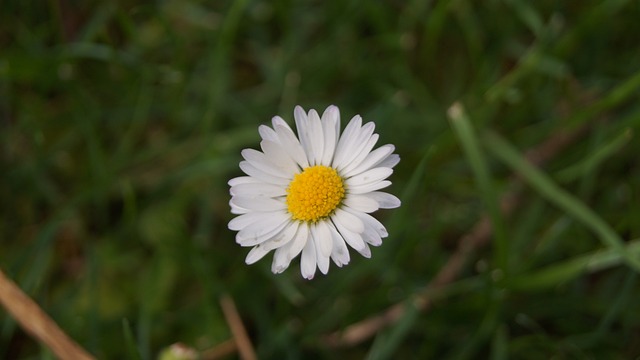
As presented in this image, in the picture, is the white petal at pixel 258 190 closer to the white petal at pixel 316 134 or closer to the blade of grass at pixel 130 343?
the white petal at pixel 316 134

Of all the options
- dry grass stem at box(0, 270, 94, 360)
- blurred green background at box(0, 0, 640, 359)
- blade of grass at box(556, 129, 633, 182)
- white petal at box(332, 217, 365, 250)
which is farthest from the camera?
blurred green background at box(0, 0, 640, 359)

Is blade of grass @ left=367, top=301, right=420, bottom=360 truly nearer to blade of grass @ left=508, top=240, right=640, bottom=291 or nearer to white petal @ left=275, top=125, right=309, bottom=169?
blade of grass @ left=508, top=240, right=640, bottom=291

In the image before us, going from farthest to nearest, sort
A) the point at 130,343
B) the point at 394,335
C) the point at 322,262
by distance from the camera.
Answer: the point at 394,335
the point at 130,343
the point at 322,262

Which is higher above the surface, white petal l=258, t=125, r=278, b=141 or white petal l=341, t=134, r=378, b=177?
white petal l=258, t=125, r=278, b=141

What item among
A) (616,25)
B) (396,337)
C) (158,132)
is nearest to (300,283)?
(396,337)

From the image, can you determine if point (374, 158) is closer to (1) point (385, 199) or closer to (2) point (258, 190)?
(1) point (385, 199)

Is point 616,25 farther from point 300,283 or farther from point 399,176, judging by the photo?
point 300,283

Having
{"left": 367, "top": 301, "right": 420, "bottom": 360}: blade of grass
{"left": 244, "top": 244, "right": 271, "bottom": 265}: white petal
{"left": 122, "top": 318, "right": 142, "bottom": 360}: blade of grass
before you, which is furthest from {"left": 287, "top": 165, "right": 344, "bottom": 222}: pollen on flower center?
{"left": 367, "top": 301, "right": 420, "bottom": 360}: blade of grass

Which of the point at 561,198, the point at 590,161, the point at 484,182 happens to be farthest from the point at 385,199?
the point at 590,161
